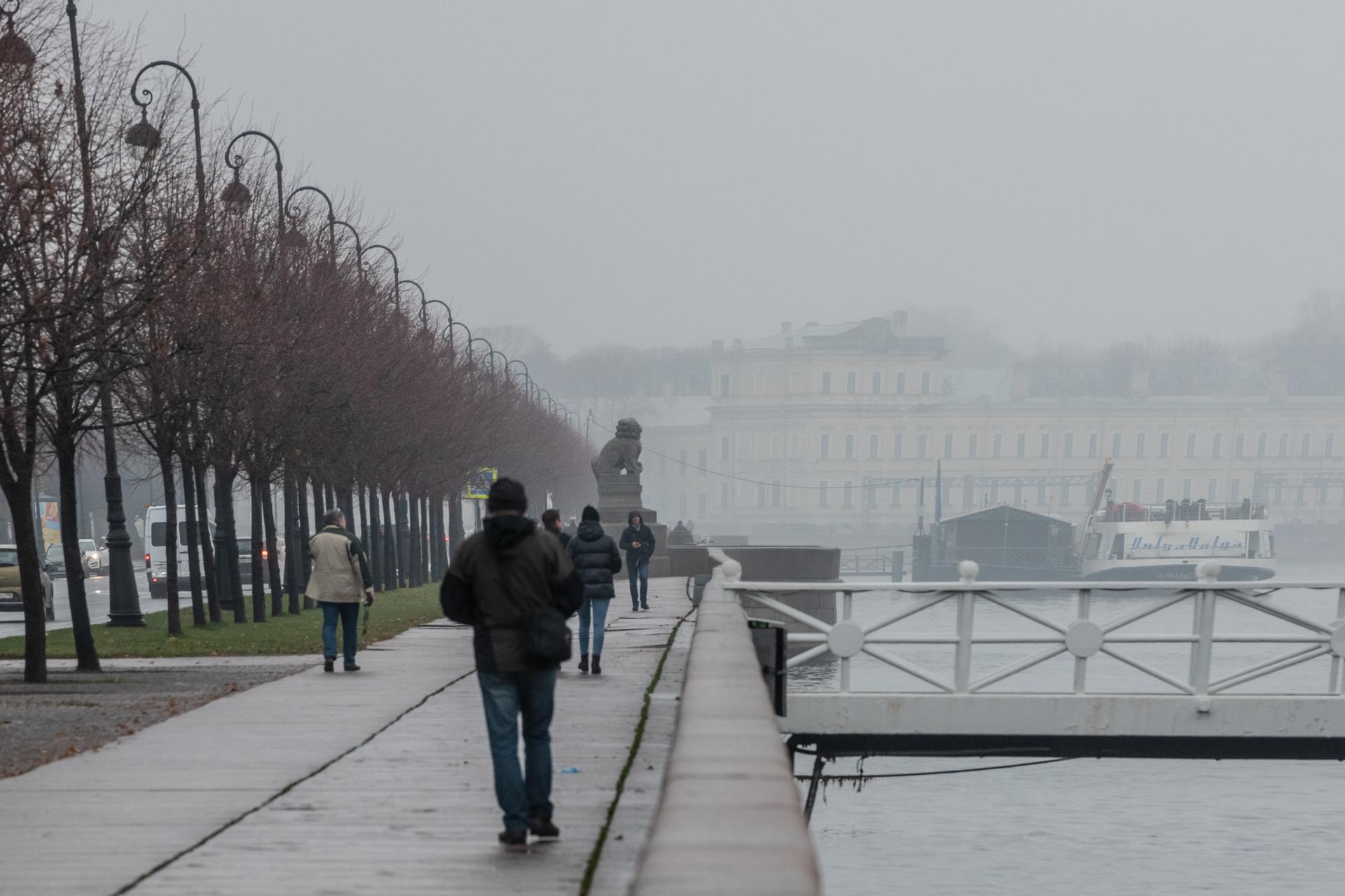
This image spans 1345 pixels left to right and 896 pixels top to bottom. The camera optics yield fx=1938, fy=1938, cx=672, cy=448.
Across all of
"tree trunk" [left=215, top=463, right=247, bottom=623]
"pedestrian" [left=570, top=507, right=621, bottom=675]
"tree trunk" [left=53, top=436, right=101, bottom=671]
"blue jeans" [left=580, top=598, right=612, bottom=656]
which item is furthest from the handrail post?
"tree trunk" [left=215, top=463, right=247, bottom=623]

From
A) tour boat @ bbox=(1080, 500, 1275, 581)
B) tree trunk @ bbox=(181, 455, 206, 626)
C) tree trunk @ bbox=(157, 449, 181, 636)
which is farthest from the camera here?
tour boat @ bbox=(1080, 500, 1275, 581)

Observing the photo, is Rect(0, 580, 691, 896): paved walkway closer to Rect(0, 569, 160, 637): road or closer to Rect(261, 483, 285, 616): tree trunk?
Rect(0, 569, 160, 637): road

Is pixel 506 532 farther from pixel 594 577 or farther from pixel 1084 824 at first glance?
pixel 1084 824

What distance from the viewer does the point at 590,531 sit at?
17469 millimetres

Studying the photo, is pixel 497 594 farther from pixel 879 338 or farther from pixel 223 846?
pixel 879 338

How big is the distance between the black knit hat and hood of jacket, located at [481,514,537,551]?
0.04 m

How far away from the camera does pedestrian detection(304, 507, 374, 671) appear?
56.5ft

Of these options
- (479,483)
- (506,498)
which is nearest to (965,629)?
(506,498)

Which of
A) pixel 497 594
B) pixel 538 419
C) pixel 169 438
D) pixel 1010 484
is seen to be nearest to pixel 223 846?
pixel 497 594

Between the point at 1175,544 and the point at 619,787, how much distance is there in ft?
372

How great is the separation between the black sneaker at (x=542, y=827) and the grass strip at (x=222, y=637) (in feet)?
45.5

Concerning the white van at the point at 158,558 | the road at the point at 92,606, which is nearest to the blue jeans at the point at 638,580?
the road at the point at 92,606

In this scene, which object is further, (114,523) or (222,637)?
(114,523)

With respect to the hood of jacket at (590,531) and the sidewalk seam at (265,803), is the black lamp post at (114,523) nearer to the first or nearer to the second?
the hood of jacket at (590,531)
